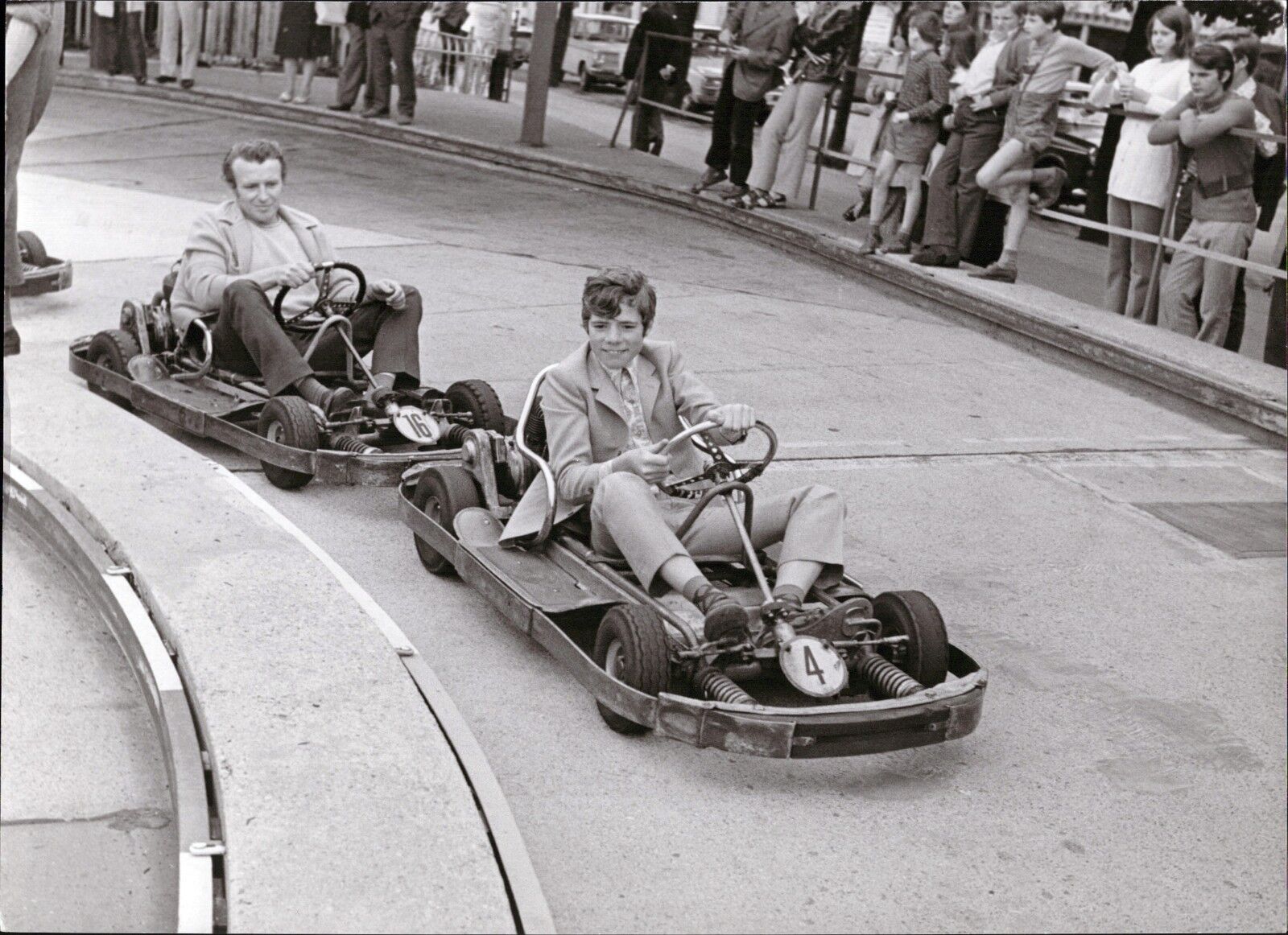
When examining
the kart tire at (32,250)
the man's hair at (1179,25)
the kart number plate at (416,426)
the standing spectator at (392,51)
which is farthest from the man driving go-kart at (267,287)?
the standing spectator at (392,51)

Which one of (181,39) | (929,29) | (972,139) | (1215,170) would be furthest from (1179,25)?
(181,39)

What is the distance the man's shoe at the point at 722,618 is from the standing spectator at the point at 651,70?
12.1 meters

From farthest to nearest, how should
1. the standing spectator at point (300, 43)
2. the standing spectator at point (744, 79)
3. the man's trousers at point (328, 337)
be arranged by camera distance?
the standing spectator at point (300, 43)
the standing spectator at point (744, 79)
the man's trousers at point (328, 337)

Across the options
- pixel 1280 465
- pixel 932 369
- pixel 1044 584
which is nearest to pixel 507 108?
pixel 932 369

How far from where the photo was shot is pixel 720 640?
4.02 m

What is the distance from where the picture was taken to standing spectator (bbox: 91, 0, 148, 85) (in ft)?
57.9

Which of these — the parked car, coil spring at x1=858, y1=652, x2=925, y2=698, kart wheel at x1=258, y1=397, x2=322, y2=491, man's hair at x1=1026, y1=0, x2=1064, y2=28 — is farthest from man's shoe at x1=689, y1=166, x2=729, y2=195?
the parked car

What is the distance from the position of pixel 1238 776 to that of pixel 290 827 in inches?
98.8

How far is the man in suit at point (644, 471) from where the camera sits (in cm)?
425

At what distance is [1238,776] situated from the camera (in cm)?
421

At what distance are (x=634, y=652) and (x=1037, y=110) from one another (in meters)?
6.42

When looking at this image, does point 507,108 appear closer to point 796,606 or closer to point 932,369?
point 932,369

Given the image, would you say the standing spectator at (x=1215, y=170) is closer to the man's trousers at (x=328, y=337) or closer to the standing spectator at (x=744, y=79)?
the standing spectator at (x=744, y=79)

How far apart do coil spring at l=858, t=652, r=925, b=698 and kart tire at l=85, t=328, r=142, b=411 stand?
355 centimetres
